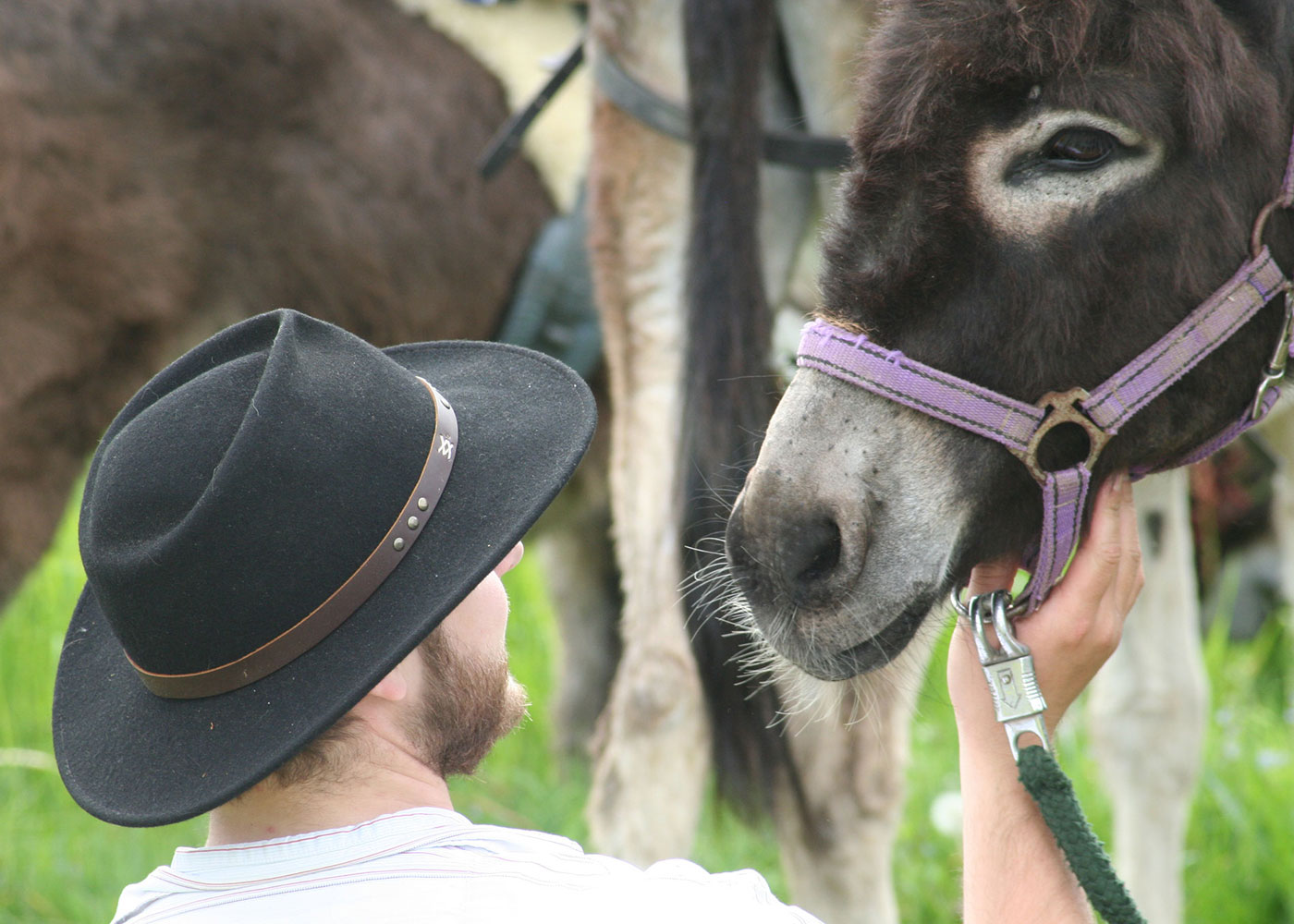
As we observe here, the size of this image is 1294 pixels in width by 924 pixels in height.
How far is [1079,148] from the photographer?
57.7 inches

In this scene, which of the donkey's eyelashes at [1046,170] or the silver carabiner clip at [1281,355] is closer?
the donkey's eyelashes at [1046,170]

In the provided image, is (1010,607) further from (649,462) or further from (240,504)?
(649,462)

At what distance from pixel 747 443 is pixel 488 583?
129cm

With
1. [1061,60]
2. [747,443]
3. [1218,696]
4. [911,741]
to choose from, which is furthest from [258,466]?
[1218,696]

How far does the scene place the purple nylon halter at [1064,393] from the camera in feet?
4.88

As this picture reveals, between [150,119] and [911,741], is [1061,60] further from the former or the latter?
[911,741]

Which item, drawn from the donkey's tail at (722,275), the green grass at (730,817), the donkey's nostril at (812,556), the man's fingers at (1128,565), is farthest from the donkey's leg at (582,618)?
the man's fingers at (1128,565)

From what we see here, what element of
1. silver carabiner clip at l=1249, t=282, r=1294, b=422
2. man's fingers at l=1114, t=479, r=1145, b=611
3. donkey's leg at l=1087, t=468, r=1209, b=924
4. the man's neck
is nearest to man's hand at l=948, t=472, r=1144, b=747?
man's fingers at l=1114, t=479, r=1145, b=611

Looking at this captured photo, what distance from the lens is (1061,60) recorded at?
1.43 metres

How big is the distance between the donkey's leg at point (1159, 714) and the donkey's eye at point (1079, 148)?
69.6 inches

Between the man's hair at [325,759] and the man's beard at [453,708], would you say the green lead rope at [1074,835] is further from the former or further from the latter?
the man's hair at [325,759]

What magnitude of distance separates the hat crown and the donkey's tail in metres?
1.38

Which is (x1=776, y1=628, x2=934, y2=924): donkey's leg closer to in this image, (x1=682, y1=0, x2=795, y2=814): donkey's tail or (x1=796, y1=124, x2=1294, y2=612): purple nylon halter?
(x1=682, y1=0, x2=795, y2=814): donkey's tail

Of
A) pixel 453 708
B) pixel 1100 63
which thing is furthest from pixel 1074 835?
pixel 1100 63
